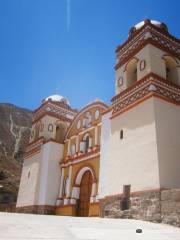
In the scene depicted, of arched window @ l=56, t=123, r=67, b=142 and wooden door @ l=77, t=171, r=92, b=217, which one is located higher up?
arched window @ l=56, t=123, r=67, b=142

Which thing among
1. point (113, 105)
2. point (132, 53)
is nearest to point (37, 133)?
point (113, 105)

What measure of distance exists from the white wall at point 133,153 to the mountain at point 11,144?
19.9 metres

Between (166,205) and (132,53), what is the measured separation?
756cm

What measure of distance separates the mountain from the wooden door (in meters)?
15.3

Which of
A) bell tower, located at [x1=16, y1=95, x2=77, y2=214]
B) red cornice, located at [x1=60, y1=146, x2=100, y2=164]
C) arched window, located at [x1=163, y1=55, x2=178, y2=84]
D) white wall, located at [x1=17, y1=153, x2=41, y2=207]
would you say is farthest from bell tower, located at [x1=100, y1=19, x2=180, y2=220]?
white wall, located at [x1=17, y1=153, x2=41, y2=207]

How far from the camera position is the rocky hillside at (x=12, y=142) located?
32.1m

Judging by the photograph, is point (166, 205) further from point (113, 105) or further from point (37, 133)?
point (37, 133)

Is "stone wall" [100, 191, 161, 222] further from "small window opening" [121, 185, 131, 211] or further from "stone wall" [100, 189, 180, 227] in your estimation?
"small window opening" [121, 185, 131, 211]

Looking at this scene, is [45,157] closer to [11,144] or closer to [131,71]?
[131,71]

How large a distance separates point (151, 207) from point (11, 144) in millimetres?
39662

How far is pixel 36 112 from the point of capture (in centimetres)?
2198

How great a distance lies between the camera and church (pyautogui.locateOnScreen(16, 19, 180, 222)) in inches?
385

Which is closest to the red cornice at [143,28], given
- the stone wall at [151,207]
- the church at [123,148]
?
the church at [123,148]

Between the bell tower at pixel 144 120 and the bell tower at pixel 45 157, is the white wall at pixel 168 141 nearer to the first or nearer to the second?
the bell tower at pixel 144 120
